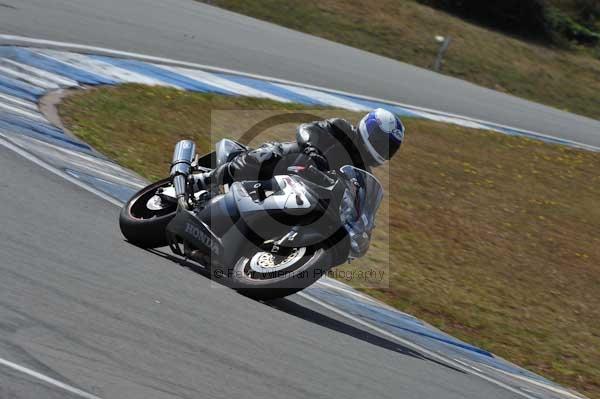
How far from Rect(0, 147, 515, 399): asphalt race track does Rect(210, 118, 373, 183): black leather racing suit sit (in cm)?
88

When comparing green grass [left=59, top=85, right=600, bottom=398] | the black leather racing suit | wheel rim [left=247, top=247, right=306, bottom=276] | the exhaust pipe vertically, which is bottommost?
green grass [left=59, top=85, right=600, bottom=398]

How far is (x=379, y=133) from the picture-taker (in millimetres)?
7238

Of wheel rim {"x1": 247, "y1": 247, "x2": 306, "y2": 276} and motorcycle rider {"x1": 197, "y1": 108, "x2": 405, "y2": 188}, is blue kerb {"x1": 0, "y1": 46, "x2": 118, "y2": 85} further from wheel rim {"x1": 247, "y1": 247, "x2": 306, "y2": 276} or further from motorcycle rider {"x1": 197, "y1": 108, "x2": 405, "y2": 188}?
wheel rim {"x1": 247, "y1": 247, "x2": 306, "y2": 276}

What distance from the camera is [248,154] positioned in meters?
7.36

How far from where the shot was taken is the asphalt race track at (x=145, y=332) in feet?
15.4

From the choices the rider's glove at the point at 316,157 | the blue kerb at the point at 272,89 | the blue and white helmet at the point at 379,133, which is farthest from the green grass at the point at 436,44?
the rider's glove at the point at 316,157

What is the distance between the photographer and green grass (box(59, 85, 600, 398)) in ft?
32.3

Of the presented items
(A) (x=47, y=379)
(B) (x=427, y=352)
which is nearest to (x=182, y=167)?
(B) (x=427, y=352)

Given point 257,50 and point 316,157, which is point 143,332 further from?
point 257,50

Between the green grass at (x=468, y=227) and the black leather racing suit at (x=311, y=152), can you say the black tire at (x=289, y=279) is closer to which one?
the black leather racing suit at (x=311, y=152)

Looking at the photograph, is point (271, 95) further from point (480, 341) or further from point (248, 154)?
point (248, 154)

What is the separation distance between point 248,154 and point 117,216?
1.45m

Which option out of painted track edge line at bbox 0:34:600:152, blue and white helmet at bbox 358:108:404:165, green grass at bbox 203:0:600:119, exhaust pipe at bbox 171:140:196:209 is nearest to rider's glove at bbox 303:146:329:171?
blue and white helmet at bbox 358:108:404:165

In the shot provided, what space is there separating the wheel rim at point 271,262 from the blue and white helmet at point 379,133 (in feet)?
3.02
